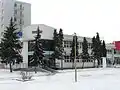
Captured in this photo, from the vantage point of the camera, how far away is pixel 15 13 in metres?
75.4

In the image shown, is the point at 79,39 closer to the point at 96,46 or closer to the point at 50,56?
the point at 96,46

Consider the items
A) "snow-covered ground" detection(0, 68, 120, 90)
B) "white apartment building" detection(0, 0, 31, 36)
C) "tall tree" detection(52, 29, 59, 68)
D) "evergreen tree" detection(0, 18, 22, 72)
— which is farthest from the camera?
"white apartment building" detection(0, 0, 31, 36)

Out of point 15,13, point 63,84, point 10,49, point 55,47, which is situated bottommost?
point 63,84

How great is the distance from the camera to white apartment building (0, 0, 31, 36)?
7125 centimetres

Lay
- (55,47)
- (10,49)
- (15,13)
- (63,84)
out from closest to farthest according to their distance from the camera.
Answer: (63,84) → (10,49) → (55,47) → (15,13)

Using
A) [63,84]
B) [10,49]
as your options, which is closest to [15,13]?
[10,49]

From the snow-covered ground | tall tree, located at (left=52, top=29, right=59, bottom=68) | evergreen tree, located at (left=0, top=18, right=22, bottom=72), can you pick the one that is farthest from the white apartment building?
the snow-covered ground

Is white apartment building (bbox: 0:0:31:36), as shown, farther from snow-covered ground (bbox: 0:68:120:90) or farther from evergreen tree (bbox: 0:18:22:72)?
snow-covered ground (bbox: 0:68:120:90)

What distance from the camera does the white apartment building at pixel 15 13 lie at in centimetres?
7125

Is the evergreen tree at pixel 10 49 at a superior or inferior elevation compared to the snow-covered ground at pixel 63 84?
superior

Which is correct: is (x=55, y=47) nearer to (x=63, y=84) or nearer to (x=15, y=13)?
(x=63, y=84)

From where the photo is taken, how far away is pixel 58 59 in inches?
1761

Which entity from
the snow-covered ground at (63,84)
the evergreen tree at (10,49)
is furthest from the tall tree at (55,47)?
the snow-covered ground at (63,84)

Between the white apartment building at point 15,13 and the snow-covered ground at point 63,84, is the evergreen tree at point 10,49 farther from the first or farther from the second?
the white apartment building at point 15,13
